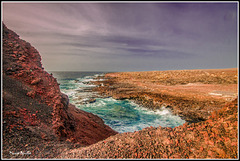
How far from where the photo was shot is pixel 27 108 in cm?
459

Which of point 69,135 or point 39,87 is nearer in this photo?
point 69,135

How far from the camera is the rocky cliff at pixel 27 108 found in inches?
132

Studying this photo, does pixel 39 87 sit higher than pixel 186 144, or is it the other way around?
pixel 39 87

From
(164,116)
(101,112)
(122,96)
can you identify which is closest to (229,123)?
A: (164,116)

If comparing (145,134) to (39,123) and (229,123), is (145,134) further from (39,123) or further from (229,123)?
(39,123)

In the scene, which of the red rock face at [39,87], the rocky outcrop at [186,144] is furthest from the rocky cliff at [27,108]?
the rocky outcrop at [186,144]

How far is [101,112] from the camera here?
15.9 meters

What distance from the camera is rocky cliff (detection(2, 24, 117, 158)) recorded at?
11.0 feet

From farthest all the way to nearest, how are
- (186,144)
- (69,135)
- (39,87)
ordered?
(39,87) → (69,135) → (186,144)

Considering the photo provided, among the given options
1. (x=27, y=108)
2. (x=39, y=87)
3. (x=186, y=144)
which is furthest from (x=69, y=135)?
(x=186, y=144)

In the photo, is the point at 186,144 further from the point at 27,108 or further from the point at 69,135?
the point at 27,108

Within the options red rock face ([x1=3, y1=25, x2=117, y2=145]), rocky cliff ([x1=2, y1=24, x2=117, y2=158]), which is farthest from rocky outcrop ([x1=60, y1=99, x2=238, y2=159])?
red rock face ([x1=3, y1=25, x2=117, y2=145])

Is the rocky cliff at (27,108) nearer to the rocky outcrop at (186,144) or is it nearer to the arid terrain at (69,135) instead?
the arid terrain at (69,135)

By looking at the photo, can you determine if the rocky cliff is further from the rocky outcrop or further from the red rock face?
the rocky outcrop
